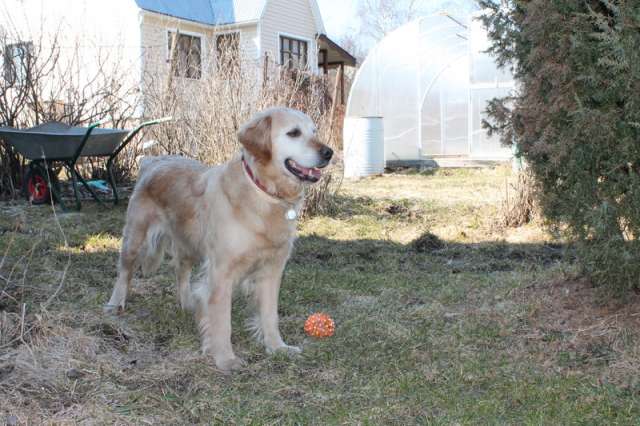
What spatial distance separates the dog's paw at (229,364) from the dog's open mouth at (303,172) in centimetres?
104

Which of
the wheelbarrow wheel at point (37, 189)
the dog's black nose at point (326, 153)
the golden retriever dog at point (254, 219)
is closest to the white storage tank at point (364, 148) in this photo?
the wheelbarrow wheel at point (37, 189)

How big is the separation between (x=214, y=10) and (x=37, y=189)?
13593 millimetres

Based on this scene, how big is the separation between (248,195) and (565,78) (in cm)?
182

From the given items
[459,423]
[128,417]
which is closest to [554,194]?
[459,423]

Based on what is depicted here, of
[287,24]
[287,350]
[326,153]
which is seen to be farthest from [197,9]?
[287,350]

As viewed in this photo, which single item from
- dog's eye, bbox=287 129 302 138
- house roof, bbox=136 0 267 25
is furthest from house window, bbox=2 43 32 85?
house roof, bbox=136 0 267 25

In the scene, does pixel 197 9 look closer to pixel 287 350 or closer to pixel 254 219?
pixel 254 219

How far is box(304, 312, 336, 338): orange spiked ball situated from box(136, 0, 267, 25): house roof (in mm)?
16435

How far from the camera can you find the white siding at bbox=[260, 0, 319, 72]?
2102 centimetres

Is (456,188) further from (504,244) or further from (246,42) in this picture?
(246,42)

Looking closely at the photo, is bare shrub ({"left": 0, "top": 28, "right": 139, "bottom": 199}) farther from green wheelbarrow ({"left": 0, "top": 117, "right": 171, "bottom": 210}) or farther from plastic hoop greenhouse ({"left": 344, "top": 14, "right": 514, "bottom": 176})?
plastic hoop greenhouse ({"left": 344, "top": 14, "right": 514, "bottom": 176})

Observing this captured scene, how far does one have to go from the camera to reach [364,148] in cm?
1419

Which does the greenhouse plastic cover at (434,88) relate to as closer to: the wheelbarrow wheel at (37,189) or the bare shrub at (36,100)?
the bare shrub at (36,100)

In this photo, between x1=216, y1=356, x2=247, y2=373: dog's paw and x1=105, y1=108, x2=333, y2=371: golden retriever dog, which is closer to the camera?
x1=216, y1=356, x2=247, y2=373: dog's paw
